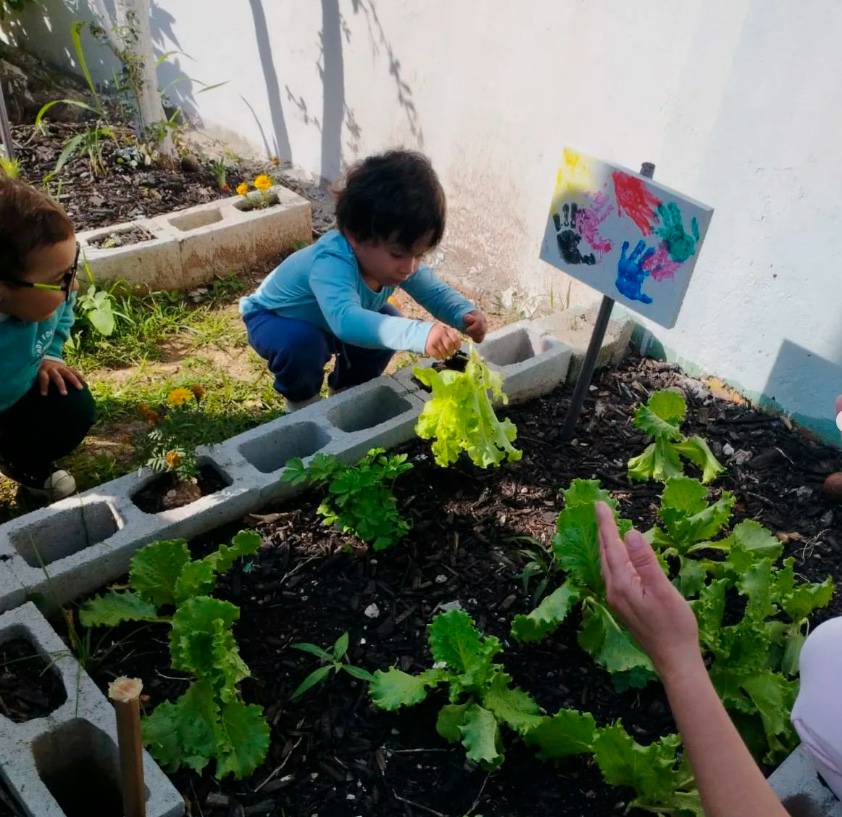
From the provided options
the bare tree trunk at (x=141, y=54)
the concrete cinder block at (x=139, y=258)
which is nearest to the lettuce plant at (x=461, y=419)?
the concrete cinder block at (x=139, y=258)

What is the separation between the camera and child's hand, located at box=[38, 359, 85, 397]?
2.45 m

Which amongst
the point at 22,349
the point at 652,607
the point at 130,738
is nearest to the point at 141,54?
the point at 22,349

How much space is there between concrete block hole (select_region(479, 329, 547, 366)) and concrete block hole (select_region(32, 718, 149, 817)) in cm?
182

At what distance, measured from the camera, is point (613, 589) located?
4.49ft

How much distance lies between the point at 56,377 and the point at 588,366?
1.64 meters

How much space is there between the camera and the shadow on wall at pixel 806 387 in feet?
9.14

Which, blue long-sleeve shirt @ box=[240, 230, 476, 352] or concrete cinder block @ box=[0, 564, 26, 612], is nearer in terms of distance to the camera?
concrete cinder block @ box=[0, 564, 26, 612]

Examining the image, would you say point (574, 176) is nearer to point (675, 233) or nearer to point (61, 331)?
point (675, 233)

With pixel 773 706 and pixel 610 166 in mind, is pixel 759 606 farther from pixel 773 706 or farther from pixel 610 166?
pixel 610 166

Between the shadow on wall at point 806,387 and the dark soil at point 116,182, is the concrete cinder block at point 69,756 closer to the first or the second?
the shadow on wall at point 806,387

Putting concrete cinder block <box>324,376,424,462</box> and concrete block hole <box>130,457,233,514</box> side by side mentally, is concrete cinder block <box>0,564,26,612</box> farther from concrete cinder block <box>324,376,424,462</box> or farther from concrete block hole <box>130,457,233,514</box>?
concrete cinder block <box>324,376,424,462</box>

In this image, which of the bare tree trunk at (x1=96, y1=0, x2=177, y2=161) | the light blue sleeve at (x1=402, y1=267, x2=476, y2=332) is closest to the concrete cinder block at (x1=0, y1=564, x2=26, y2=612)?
the light blue sleeve at (x1=402, y1=267, x2=476, y2=332)

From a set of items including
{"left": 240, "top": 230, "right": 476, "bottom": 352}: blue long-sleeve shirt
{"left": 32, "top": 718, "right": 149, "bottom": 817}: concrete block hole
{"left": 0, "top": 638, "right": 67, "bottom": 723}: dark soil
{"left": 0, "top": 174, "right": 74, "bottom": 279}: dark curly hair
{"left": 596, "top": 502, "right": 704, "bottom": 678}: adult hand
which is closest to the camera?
{"left": 596, "top": 502, "right": 704, "bottom": 678}: adult hand

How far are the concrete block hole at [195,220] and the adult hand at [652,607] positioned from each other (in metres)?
3.11
